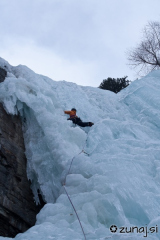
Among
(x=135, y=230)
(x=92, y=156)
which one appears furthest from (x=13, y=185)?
(x=135, y=230)

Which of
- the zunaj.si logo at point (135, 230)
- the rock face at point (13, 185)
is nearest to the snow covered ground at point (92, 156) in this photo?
the zunaj.si logo at point (135, 230)

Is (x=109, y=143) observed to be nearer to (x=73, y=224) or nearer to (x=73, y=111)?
(x=73, y=111)

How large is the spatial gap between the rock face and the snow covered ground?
0.19m

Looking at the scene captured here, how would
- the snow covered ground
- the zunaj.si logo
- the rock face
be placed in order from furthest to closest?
the rock face < the snow covered ground < the zunaj.si logo

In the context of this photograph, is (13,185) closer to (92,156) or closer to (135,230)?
(92,156)

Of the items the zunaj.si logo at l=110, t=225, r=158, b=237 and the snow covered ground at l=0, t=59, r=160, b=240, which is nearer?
the zunaj.si logo at l=110, t=225, r=158, b=237

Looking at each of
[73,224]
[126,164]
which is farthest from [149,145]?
[73,224]

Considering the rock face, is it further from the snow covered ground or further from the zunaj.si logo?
the zunaj.si logo

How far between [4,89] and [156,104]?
3851mm

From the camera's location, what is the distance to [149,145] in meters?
6.46

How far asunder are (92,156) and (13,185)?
1.48 m

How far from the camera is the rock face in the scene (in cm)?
518

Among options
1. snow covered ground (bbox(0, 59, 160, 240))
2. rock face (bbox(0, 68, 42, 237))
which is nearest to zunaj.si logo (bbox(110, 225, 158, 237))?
snow covered ground (bbox(0, 59, 160, 240))

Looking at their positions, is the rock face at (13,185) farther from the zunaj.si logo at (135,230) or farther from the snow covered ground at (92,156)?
the zunaj.si logo at (135,230)
